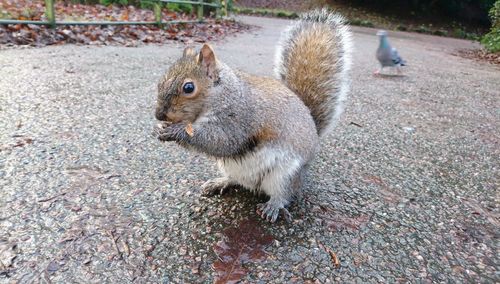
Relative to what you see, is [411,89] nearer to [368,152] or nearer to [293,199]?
[368,152]

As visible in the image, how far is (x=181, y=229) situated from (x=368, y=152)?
4.41 feet

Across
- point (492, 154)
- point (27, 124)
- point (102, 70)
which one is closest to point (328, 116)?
point (492, 154)

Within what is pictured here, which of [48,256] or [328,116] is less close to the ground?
[328,116]

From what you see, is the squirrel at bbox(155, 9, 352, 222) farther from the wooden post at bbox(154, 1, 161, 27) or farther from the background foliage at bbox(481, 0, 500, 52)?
the background foliage at bbox(481, 0, 500, 52)

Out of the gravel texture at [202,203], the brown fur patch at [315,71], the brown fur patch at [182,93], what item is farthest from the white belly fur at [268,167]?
the brown fur patch at [315,71]

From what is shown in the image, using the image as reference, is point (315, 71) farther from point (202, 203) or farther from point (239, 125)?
point (202, 203)

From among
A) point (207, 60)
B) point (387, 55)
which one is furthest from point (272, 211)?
point (387, 55)

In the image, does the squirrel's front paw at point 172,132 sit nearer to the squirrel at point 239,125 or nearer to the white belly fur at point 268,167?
→ the squirrel at point 239,125

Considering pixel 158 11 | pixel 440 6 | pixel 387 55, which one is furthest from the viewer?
pixel 440 6

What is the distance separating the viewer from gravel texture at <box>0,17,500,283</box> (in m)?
1.23

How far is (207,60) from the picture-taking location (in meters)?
1.50

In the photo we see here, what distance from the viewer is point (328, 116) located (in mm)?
1868

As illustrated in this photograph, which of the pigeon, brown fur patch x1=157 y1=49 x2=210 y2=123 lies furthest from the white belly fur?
the pigeon

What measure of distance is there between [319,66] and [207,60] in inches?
24.3
